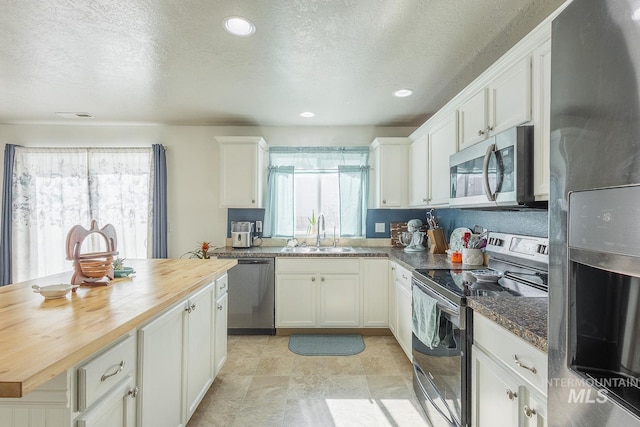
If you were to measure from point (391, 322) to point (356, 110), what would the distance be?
2.26m

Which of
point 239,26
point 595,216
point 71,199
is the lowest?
point 595,216

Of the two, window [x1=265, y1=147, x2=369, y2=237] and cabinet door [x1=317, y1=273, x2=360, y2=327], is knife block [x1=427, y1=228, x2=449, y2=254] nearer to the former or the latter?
cabinet door [x1=317, y1=273, x2=360, y2=327]

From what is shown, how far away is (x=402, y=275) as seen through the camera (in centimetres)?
271

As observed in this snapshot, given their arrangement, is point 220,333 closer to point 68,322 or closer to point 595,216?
point 68,322

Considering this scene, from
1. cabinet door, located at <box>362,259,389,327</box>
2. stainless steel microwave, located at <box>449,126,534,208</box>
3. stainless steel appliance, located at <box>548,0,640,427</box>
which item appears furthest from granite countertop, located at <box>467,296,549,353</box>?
cabinet door, located at <box>362,259,389,327</box>

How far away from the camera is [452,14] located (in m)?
1.69

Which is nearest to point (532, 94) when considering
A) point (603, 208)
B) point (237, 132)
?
point (603, 208)

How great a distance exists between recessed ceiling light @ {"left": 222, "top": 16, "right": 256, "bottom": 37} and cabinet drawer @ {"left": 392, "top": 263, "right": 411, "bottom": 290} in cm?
209

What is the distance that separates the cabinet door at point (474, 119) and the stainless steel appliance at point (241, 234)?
2.43 meters

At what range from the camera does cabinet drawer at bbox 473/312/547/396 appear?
100 cm

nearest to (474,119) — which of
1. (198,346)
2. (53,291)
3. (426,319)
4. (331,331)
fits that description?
(426,319)

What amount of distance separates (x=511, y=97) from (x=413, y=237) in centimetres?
195

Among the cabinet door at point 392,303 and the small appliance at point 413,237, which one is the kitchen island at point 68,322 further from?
the small appliance at point 413,237

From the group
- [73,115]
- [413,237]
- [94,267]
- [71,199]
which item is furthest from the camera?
[71,199]
